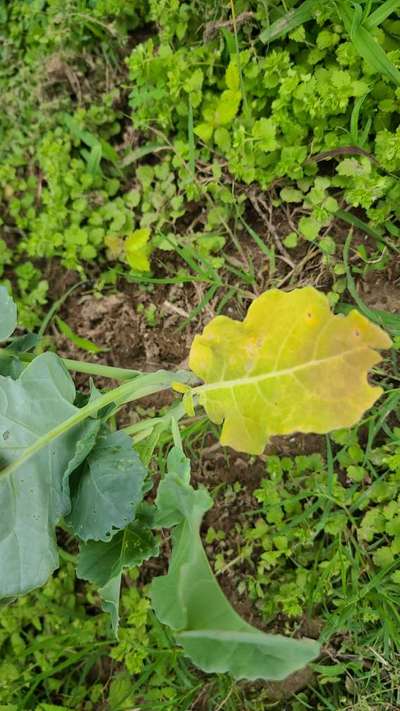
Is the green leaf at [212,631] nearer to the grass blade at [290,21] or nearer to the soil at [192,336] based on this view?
the soil at [192,336]

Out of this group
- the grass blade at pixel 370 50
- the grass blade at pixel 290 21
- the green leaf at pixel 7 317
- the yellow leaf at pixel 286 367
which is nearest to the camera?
the yellow leaf at pixel 286 367

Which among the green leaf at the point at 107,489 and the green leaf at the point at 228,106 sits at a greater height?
the green leaf at the point at 228,106

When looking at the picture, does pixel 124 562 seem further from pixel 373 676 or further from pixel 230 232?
pixel 230 232

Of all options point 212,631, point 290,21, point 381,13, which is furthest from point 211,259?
point 212,631

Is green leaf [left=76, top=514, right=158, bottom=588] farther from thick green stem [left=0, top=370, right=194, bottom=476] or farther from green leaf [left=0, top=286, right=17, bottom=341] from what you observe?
green leaf [left=0, top=286, right=17, bottom=341]

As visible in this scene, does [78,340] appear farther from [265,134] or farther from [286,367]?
[286,367]

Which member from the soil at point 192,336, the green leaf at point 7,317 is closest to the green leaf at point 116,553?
the green leaf at point 7,317

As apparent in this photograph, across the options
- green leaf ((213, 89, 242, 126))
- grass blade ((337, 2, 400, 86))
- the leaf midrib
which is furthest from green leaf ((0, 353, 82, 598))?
grass blade ((337, 2, 400, 86))
